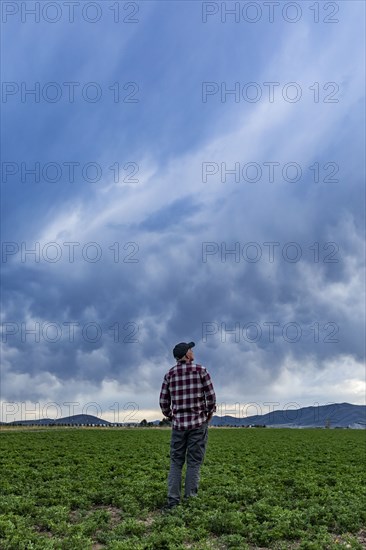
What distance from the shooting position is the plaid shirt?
1162 centimetres

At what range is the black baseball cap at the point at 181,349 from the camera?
11.9 m

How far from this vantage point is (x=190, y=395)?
11625 millimetres

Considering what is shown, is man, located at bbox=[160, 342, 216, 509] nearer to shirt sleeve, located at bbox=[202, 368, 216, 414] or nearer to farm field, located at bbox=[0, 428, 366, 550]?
shirt sleeve, located at bbox=[202, 368, 216, 414]

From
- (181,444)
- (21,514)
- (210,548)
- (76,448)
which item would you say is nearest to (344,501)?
(181,444)

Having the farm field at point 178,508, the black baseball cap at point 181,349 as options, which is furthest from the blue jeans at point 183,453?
the black baseball cap at point 181,349

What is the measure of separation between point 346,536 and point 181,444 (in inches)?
146

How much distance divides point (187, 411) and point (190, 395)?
35 cm

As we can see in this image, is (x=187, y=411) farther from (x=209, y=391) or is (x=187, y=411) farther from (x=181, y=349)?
(x=181, y=349)

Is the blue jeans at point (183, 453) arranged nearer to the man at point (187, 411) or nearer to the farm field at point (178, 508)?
the man at point (187, 411)

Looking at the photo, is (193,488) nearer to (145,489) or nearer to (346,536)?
(145,489)

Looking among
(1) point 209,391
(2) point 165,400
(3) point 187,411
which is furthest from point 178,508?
(1) point 209,391

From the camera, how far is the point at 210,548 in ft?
29.4

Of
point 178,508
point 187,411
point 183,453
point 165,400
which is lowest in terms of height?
point 178,508

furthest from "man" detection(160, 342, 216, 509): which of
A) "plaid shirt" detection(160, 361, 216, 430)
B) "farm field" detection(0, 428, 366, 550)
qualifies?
"farm field" detection(0, 428, 366, 550)
